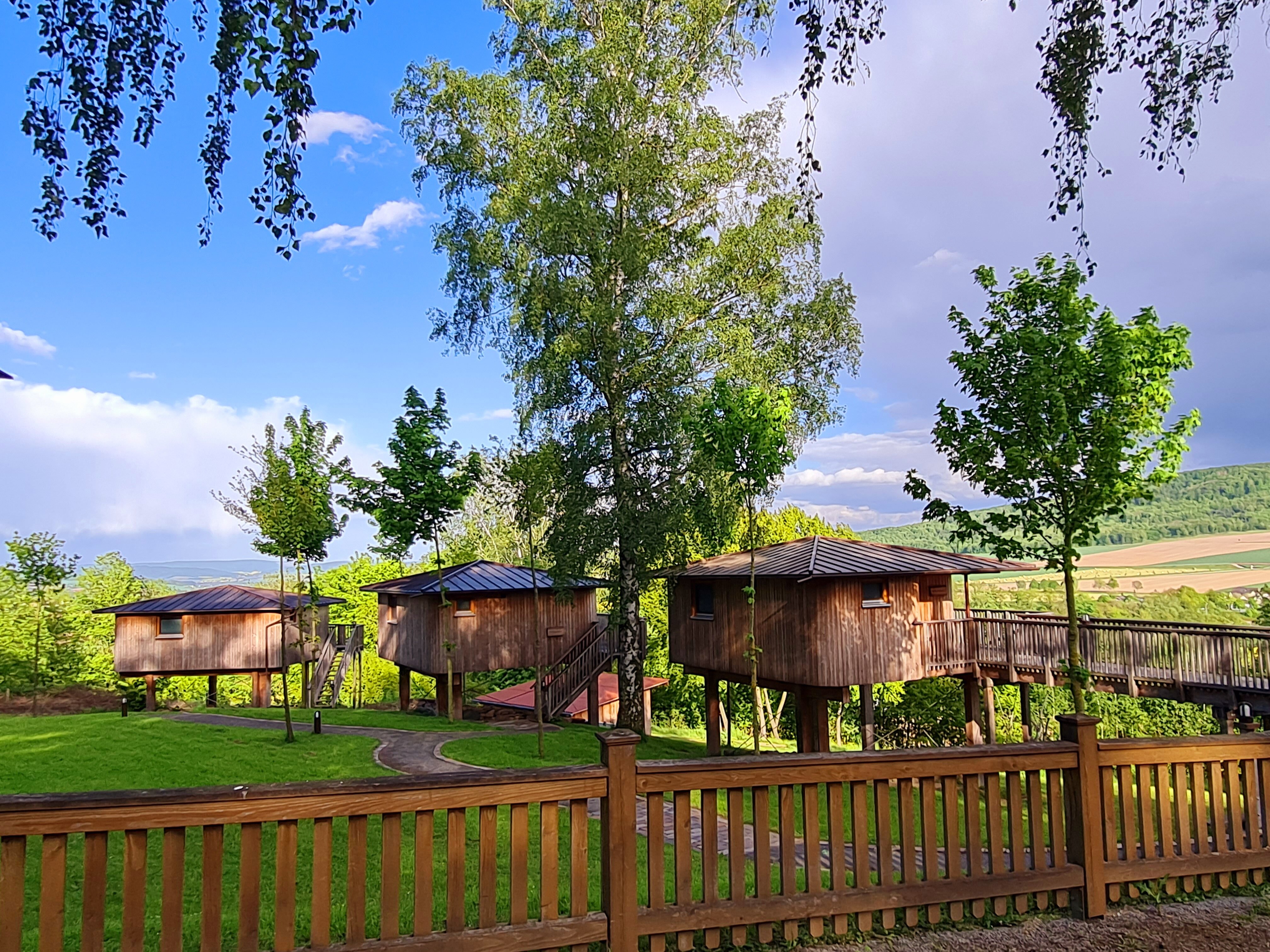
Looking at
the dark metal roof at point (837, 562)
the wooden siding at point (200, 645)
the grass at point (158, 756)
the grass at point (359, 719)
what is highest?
the dark metal roof at point (837, 562)

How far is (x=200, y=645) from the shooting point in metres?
23.7

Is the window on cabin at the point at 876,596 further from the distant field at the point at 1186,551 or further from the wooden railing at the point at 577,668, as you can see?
the distant field at the point at 1186,551

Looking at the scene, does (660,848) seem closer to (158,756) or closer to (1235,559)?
(158,756)

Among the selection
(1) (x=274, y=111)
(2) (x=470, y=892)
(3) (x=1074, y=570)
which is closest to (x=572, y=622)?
(3) (x=1074, y=570)

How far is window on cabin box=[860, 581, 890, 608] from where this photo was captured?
51.2 feet

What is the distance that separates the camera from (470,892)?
5.83 metres

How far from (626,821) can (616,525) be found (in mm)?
11509

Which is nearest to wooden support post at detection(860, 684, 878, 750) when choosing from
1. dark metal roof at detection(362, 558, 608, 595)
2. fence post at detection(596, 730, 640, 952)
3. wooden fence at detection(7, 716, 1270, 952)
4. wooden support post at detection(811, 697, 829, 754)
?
wooden support post at detection(811, 697, 829, 754)

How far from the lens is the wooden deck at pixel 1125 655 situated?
14.1 meters

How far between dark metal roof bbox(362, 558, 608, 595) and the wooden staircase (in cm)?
485

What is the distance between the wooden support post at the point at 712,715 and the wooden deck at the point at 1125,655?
4.99 metres

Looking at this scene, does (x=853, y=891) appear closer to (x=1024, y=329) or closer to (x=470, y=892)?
(x=470, y=892)

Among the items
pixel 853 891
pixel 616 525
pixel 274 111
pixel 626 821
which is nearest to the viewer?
pixel 274 111

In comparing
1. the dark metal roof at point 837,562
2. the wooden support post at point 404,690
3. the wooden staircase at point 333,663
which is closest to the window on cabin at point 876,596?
the dark metal roof at point 837,562
